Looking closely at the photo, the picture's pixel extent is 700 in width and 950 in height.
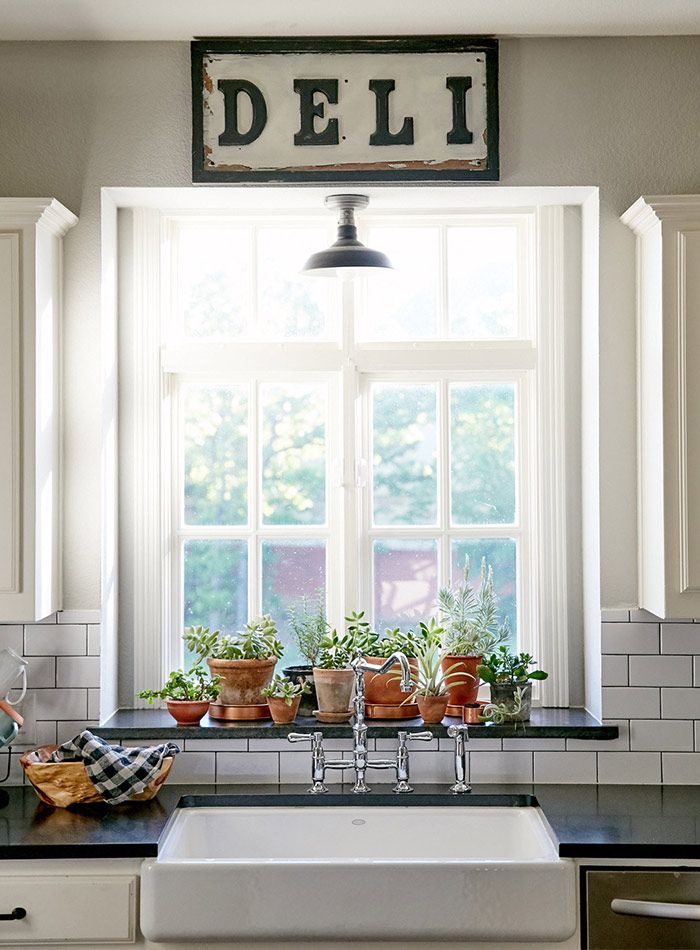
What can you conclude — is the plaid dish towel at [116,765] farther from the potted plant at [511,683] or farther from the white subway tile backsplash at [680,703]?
the white subway tile backsplash at [680,703]

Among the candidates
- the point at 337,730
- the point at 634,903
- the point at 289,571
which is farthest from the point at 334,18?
the point at 634,903

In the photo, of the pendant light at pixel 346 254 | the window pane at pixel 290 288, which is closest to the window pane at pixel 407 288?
the window pane at pixel 290 288

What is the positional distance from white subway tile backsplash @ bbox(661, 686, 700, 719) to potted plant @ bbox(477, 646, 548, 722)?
0.32m

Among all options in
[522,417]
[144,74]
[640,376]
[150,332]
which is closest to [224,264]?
[150,332]

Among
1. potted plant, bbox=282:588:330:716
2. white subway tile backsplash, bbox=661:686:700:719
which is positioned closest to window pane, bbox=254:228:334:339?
potted plant, bbox=282:588:330:716

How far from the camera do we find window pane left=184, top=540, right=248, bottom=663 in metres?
3.14

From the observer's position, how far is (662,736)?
9.18 feet

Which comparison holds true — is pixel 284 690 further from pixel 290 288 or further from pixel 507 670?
pixel 290 288

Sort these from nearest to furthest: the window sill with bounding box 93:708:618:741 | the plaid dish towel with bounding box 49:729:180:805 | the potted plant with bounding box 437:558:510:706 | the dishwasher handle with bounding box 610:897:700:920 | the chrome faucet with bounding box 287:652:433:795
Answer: the dishwasher handle with bounding box 610:897:700:920, the plaid dish towel with bounding box 49:729:180:805, the chrome faucet with bounding box 287:652:433:795, the window sill with bounding box 93:708:618:741, the potted plant with bounding box 437:558:510:706

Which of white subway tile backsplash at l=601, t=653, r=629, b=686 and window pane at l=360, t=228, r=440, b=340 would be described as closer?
white subway tile backsplash at l=601, t=653, r=629, b=686

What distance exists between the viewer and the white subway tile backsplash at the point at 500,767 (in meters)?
2.81

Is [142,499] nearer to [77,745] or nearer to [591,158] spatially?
[77,745]

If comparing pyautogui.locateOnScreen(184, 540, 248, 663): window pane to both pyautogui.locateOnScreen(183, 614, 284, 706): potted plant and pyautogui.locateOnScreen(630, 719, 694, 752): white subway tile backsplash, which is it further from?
pyautogui.locateOnScreen(630, 719, 694, 752): white subway tile backsplash

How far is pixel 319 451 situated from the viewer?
315cm
